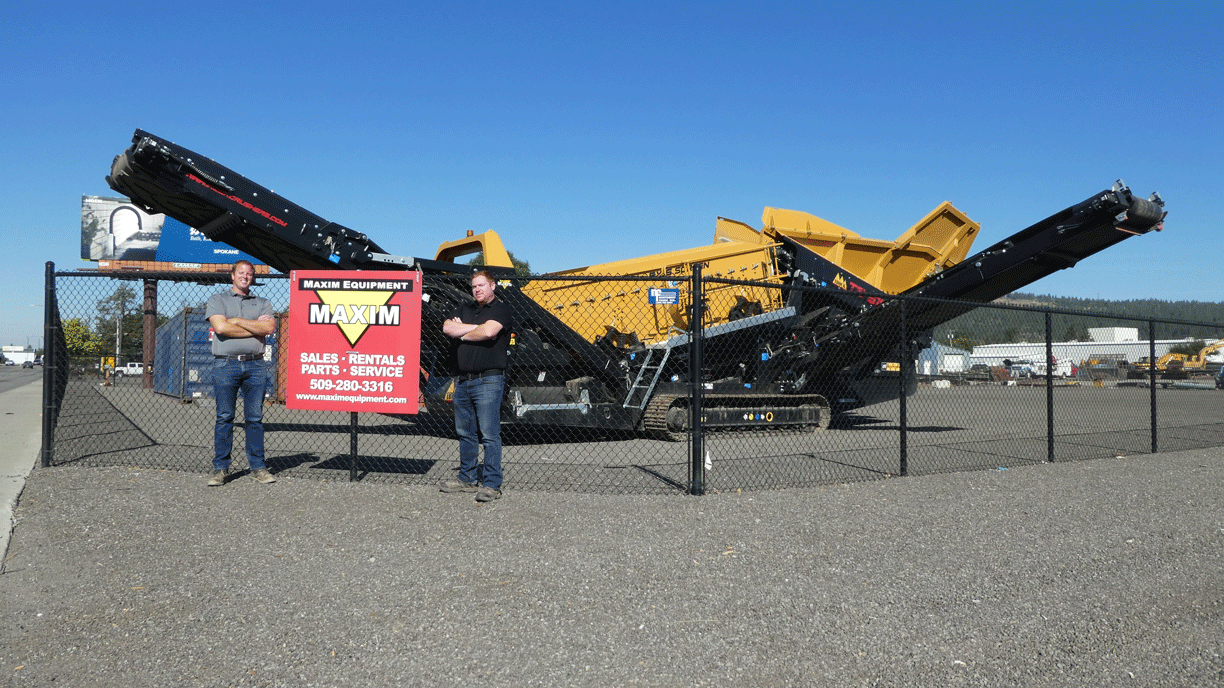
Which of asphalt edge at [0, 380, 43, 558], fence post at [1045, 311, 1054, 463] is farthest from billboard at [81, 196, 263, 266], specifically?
fence post at [1045, 311, 1054, 463]

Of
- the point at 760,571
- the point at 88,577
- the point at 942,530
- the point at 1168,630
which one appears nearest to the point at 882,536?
Result: the point at 942,530

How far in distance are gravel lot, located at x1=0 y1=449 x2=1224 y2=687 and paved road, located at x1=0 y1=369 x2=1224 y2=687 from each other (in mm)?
17

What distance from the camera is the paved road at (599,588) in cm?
289

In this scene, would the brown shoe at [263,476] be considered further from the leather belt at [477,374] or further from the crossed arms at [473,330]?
the crossed arms at [473,330]

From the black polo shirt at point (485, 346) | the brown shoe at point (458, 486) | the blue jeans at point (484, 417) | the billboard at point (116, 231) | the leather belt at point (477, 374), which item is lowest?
the brown shoe at point (458, 486)

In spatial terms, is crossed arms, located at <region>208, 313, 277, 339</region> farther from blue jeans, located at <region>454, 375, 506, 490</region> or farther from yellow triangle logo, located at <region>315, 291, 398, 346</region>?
blue jeans, located at <region>454, 375, 506, 490</region>

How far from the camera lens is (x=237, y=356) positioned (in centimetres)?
599

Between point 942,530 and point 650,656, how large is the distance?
114 inches

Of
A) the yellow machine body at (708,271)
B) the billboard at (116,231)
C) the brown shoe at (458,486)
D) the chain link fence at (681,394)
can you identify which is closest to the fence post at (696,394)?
the chain link fence at (681,394)

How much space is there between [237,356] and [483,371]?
2024 mm

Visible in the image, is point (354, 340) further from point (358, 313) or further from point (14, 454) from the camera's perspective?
point (14, 454)

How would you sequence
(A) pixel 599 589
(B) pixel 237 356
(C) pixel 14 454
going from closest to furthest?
(A) pixel 599 589, (B) pixel 237 356, (C) pixel 14 454

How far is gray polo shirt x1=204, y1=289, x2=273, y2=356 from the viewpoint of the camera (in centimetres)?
593

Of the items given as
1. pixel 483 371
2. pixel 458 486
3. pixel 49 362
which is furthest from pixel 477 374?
pixel 49 362
